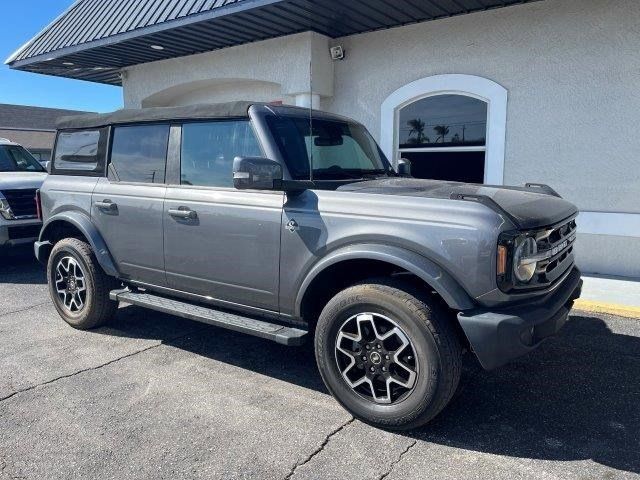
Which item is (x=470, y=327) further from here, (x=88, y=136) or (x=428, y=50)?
(x=428, y=50)

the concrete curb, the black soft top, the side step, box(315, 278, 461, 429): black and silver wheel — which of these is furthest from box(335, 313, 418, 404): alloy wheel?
the concrete curb

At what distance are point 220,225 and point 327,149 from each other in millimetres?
1064

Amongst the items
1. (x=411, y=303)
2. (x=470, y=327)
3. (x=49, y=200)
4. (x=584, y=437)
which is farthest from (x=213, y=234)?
(x=584, y=437)

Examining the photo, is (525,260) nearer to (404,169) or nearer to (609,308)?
(404,169)

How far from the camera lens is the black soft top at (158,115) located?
378cm

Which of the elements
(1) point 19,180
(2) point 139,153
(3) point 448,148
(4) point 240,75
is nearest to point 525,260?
(2) point 139,153

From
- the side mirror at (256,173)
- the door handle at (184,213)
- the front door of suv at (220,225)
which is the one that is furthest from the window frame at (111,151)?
the side mirror at (256,173)

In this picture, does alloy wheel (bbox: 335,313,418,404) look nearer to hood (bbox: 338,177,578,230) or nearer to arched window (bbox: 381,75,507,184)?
hood (bbox: 338,177,578,230)

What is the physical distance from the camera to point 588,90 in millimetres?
6688

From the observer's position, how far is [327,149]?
399 centimetres

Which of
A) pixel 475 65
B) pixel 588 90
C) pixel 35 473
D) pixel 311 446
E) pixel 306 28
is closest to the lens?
pixel 35 473

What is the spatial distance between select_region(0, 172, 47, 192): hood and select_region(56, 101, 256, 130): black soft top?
3.17 meters

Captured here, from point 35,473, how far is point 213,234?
181cm

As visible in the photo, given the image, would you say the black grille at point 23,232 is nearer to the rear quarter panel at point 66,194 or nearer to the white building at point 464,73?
the rear quarter panel at point 66,194
